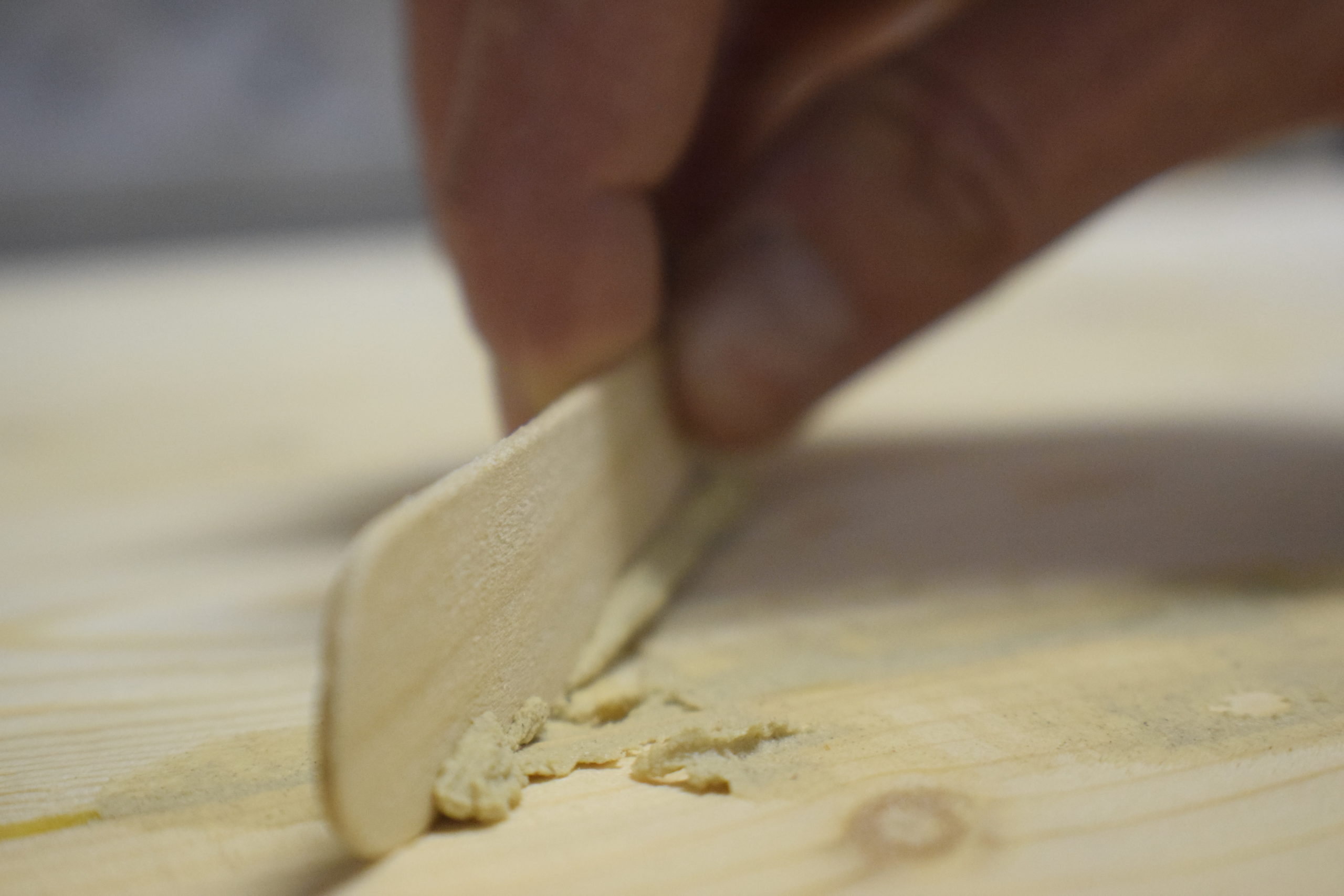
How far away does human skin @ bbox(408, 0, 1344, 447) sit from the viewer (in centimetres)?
58

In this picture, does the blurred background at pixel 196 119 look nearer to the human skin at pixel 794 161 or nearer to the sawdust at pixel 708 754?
the human skin at pixel 794 161

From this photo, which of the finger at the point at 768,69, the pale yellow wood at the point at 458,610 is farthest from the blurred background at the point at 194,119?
the pale yellow wood at the point at 458,610

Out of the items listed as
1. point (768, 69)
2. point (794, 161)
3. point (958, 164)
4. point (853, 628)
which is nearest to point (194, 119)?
point (768, 69)

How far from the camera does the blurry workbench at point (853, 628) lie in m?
0.31

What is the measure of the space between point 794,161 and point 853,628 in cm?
39

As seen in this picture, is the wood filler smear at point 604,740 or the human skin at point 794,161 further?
the human skin at point 794,161

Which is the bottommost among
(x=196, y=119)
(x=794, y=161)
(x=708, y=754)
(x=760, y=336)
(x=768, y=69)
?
(x=708, y=754)

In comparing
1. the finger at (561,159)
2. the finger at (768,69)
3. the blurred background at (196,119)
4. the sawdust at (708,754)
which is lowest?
the sawdust at (708,754)

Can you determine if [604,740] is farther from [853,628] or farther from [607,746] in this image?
[853,628]

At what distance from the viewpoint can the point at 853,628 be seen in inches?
20.1

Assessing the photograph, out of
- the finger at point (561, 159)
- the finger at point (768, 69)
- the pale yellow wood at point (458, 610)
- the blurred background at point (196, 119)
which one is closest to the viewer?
the pale yellow wood at point (458, 610)

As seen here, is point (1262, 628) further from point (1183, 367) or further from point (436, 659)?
point (1183, 367)

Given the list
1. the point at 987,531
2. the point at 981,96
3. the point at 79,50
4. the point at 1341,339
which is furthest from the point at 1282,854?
the point at 79,50

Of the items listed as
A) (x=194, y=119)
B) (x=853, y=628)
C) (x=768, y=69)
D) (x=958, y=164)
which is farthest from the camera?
(x=194, y=119)
